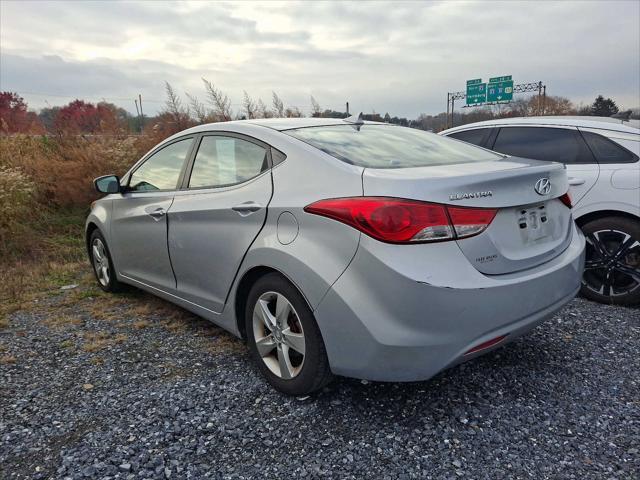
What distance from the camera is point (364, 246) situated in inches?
86.7

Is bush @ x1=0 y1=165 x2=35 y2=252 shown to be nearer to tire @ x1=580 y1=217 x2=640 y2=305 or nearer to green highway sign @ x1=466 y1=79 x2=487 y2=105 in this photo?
tire @ x1=580 y1=217 x2=640 y2=305

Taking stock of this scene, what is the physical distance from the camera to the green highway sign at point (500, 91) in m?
36.4

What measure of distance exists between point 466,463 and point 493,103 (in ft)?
127

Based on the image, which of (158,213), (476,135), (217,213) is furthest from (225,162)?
(476,135)

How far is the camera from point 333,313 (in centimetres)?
232

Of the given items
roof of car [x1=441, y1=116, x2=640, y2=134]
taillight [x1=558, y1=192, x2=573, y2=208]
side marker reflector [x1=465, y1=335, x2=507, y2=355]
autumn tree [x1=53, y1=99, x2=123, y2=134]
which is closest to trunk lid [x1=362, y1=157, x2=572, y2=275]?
taillight [x1=558, y1=192, x2=573, y2=208]

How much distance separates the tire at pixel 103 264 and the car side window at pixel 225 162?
1750 mm

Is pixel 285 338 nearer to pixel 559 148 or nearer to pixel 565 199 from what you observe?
pixel 565 199

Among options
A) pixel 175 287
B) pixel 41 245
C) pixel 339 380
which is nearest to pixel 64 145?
pixel 41 245

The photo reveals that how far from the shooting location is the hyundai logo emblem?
2.55 metres

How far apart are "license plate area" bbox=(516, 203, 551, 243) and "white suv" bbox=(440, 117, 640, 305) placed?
6.08 ft

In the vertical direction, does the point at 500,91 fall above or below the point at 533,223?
above

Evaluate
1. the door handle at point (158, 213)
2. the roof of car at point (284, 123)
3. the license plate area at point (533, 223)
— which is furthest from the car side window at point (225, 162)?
the license plate area at point (533, 223)

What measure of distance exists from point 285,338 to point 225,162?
1268 mm
